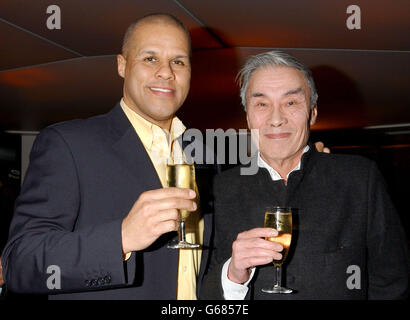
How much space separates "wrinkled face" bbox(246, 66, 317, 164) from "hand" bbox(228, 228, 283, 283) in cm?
51

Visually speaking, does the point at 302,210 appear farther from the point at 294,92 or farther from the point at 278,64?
the point at 278,64

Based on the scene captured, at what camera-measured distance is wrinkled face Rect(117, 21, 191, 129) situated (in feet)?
6.52

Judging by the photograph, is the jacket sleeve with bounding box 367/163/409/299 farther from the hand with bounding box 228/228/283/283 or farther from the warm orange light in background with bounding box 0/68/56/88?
the warm orange light in background with bounding box 0/68/56/88

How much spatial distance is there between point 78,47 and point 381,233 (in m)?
3.84

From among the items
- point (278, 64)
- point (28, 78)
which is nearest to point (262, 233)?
point (278, 64)

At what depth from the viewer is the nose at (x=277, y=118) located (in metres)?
2.04

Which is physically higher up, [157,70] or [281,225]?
[157,70]

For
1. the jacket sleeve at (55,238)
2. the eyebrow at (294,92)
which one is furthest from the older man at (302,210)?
the jacket sleeve at (55,238)

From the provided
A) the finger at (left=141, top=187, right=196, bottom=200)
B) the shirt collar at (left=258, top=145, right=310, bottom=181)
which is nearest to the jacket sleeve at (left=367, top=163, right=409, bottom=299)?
the shirt collar at (left=258, top=145, right=310, bottom=181)

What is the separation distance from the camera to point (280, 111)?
206cm

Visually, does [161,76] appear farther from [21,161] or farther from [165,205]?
[21,161]

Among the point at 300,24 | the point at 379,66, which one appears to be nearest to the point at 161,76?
the point at 300,24

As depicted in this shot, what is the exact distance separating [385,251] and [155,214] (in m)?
1.07

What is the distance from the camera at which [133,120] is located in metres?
2.06
